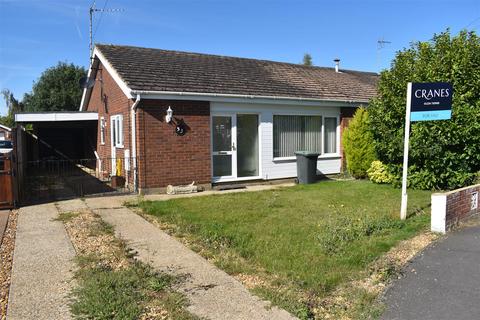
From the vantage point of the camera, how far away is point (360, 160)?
46.3 feet

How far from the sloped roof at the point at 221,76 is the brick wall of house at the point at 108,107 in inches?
36.4

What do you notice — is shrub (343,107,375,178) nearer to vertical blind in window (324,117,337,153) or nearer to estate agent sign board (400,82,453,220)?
vertical blind in window (324,117,337,153)

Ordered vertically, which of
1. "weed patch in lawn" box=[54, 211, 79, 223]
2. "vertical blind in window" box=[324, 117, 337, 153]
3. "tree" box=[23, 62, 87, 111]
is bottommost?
"weed patch in lawn" box=[54, 211, 79, 223]

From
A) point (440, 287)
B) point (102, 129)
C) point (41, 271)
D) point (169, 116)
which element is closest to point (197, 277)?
point (41, 271)

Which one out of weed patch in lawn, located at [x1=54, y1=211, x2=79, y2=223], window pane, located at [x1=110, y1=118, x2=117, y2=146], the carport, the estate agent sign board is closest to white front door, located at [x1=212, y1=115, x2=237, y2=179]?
the carport

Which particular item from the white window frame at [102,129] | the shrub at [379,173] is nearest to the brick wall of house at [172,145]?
the shrub at [379,173]

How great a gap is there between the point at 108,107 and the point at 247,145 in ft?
17.8

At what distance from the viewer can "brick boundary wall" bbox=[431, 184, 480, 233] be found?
7066mm

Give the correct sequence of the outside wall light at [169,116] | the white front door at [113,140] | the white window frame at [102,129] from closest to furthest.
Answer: the outside wall light at [169,116] < the white front door at [113,140] < the white window frame at [102,129]

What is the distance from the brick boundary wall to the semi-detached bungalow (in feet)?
21.9

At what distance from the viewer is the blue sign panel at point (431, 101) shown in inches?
314

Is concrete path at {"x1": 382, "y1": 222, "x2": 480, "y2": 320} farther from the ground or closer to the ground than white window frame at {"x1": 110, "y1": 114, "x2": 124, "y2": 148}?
closer to the ground

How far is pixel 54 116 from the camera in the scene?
17234mm

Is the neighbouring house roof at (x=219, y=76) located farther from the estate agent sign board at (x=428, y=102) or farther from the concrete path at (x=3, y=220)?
the estate agent sign board at (x=428, y=102)
